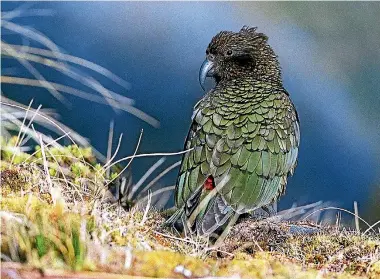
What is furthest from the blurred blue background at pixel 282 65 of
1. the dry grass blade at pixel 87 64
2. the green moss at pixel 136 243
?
the green moss at pixel 136 243

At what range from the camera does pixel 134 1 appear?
8.10 ft

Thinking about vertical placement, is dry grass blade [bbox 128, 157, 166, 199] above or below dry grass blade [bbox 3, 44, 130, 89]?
below

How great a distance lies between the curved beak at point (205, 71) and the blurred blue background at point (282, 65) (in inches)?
2.6

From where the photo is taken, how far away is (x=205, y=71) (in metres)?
2.40

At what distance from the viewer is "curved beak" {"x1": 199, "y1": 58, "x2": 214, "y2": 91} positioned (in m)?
2.40

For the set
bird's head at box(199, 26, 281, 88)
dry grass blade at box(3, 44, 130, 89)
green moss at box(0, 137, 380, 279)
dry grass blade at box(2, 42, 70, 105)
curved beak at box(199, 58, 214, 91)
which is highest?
bird's head at box(199, 26, 281, 88)

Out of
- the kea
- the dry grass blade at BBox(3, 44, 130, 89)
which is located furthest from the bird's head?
the dry grass blade at BBox(3, 44, 130, 89)

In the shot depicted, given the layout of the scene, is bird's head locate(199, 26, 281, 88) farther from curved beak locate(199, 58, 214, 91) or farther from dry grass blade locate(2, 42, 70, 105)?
A: dry grass blade locate(2, 42, 70, 105)

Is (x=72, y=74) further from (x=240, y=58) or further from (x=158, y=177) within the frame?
(x=240, y=58)

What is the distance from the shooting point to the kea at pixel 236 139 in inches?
77.5

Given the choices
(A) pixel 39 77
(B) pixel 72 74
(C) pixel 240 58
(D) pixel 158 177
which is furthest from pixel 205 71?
(A) pixel 39 77

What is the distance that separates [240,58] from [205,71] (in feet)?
0.51

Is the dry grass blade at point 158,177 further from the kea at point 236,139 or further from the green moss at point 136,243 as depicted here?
the green moss at point 136,243

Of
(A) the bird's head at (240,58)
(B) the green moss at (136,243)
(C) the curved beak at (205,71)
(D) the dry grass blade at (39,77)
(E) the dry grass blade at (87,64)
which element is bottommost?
(B) the green moss at (136,243)
